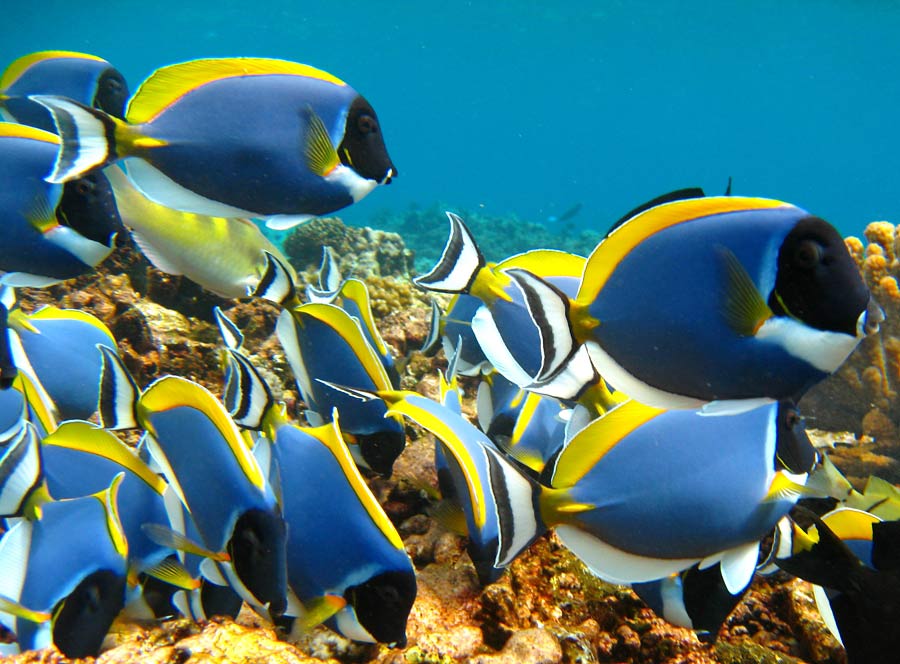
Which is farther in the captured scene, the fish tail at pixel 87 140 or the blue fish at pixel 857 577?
the blue fish at pixel 857 577

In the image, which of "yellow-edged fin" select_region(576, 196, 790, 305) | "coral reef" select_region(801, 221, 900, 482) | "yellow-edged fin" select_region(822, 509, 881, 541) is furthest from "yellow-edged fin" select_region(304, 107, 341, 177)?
"coral reef" select_region(801, 221, 900, 482)

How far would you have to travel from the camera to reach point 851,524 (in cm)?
191

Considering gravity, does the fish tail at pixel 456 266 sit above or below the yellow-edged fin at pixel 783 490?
above

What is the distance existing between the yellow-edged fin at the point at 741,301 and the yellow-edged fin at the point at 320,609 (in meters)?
1.12

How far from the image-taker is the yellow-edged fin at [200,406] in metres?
1.25

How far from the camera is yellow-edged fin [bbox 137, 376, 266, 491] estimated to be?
125cm

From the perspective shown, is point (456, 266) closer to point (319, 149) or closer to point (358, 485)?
point (319, 149)

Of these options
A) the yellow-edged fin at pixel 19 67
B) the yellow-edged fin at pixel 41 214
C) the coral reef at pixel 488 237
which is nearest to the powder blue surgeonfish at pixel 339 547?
the yellow-edged fin at pixel 41 214

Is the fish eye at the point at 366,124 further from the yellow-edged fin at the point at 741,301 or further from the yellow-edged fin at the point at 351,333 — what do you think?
the yellow-edged fin at the point at 741,301

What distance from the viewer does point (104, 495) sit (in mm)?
1503

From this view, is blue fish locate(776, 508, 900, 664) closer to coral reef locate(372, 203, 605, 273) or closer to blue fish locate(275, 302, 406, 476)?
blue fish locate(275, 302, 406, 476)

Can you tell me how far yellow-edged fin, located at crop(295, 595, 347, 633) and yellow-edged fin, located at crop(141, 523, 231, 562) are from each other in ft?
0.88

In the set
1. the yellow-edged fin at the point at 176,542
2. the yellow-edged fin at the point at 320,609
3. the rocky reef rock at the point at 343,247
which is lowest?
the rocky reef rock at the point at 343,247

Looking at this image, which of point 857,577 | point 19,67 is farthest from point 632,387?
point 19,67
